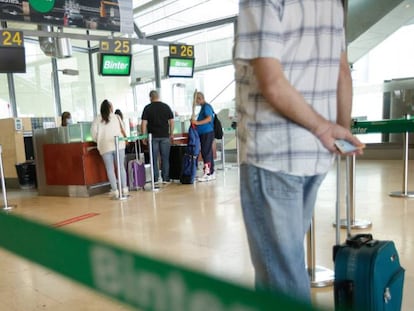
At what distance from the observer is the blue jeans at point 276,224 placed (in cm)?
111

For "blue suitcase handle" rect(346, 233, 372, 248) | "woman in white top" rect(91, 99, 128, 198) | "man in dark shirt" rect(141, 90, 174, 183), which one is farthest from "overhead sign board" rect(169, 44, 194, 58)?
"blue suitcase handle" rect(346, 233, 372, 248)

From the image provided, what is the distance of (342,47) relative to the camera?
1251 mm

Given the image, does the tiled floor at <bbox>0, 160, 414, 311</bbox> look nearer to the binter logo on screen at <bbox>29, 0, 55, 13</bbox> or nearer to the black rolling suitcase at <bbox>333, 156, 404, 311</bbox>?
the black rolling suitcase at <bbox>333, 156, 404, 311</bbox>

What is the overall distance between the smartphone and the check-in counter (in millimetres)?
5437

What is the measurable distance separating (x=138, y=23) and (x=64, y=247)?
463 inches

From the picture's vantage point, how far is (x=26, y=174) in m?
7.69

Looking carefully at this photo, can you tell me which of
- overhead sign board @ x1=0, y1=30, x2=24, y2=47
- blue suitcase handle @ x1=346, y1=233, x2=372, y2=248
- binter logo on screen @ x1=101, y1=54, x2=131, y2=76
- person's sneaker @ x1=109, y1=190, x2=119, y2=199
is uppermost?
overhead sign board @ x1=0, y1=30, x2=24, y2=47

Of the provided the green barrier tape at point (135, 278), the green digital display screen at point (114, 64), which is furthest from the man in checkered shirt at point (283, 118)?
the green digital display screen at point (114, 64)

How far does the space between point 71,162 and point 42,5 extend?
2748 mm

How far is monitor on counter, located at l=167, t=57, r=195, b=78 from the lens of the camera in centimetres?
900

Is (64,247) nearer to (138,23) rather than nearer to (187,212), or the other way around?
(187,212)

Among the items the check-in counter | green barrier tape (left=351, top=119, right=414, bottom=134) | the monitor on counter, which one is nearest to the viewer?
green barrier tape (left=351, top=119, right=414, bottom=134)

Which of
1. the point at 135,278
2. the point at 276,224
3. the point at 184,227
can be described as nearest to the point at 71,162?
the point at 184,227

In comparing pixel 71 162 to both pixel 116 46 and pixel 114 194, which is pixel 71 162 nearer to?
pixel 114 194
